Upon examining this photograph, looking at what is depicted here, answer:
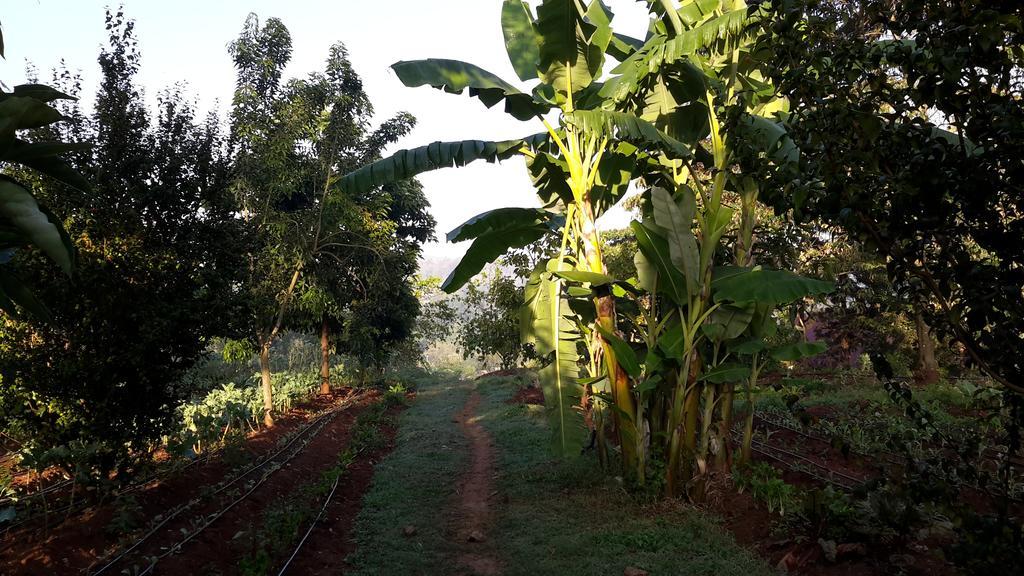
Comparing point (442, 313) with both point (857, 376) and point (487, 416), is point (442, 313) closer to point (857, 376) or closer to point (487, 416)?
point (487, 416)

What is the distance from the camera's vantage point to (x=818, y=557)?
17.4ft

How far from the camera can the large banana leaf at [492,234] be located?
790 cm

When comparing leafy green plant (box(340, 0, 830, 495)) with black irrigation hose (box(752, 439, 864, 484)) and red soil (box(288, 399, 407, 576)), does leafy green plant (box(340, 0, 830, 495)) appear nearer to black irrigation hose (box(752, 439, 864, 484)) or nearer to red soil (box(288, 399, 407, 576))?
black irrigation hose (box(752, 439, 864, 484))

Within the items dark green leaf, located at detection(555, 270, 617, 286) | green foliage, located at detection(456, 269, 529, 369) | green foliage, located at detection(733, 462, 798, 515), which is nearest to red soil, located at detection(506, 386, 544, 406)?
green foliage, located at detection(456, 269, 529, 369)

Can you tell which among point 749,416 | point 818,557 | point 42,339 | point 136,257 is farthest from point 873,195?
point 42,339

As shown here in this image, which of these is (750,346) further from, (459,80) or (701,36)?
(459,80)

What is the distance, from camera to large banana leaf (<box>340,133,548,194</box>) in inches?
296

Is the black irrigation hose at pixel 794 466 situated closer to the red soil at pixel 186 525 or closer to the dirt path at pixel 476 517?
the dirt path at pixel 476 517

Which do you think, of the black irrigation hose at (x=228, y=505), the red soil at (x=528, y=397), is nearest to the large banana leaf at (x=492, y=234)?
the black irrigation hose at (x=228, y=505)

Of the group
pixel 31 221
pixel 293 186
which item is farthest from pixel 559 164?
pixel 293 186

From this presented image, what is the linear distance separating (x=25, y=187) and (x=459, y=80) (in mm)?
5561

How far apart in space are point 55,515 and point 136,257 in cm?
303

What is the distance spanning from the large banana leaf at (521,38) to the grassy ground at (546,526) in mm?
6092

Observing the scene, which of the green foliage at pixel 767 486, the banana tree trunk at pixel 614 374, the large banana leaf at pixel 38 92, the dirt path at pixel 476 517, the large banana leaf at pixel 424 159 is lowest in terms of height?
the dirt path at pixel 476 517
